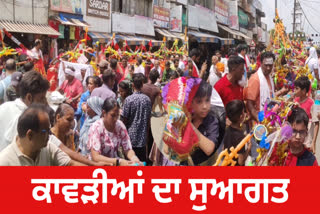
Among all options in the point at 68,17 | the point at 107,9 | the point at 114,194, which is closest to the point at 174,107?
the point at 114,194

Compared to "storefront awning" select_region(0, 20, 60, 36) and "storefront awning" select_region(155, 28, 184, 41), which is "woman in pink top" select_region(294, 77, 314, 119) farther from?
"storefront awning" select_region(155, 28, 184, 41)

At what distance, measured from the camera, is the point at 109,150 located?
181 inches

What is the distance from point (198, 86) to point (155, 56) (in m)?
13.6

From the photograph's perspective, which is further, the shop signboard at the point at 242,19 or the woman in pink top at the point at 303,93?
the shop signboard at the point at 242,19

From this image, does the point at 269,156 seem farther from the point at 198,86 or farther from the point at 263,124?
the point at 198,86

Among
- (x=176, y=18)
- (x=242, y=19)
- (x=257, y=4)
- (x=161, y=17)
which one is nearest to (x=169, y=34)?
(x=161, y=17)

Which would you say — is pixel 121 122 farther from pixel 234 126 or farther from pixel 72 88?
pixel 72 88

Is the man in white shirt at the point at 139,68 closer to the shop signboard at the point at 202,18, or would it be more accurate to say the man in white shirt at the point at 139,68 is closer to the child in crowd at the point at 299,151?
the child in crowd at the point at 299,151

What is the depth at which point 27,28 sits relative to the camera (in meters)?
17.0

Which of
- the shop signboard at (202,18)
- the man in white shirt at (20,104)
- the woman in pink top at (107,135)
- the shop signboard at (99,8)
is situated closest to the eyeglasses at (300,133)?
the woman in pink top at (107,135)

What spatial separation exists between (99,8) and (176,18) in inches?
398

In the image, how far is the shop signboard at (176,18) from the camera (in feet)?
104

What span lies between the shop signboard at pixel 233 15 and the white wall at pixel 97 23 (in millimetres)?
28527

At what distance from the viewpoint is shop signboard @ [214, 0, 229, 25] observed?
44.2m
